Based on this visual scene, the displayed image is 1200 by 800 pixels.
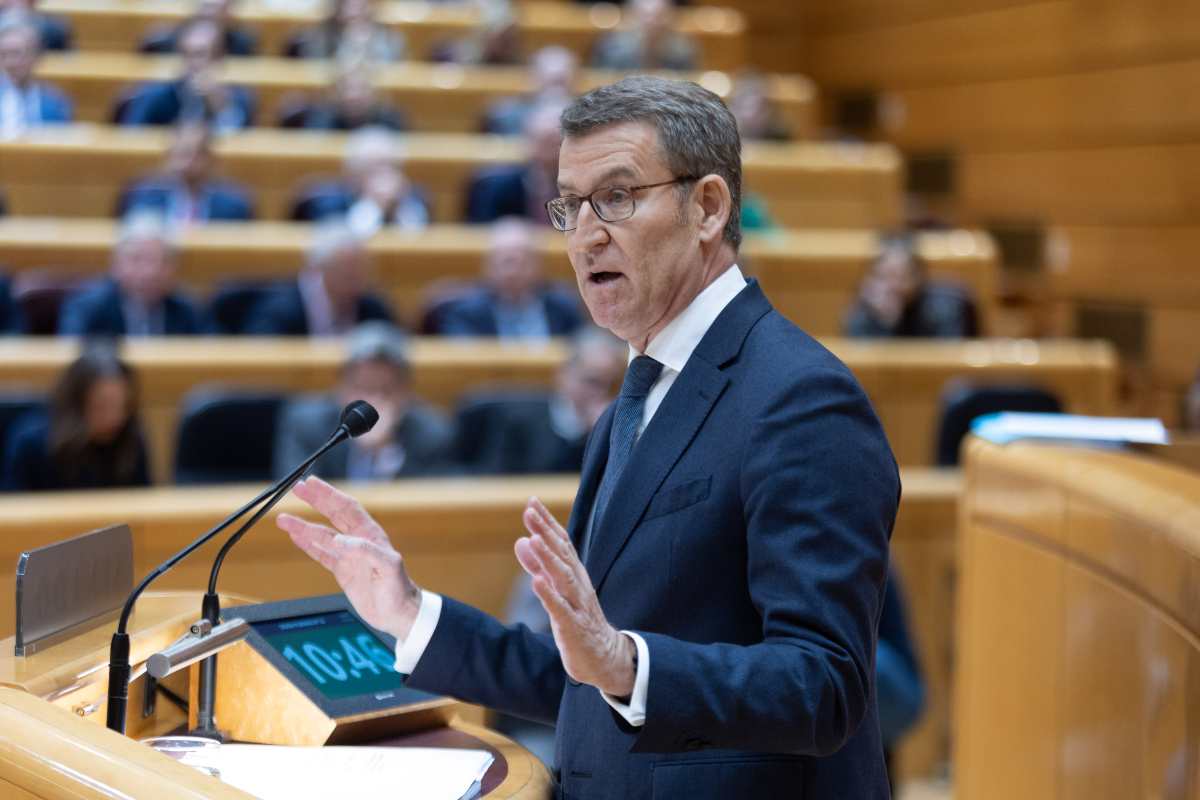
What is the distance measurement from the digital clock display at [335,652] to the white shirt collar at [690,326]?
353mm

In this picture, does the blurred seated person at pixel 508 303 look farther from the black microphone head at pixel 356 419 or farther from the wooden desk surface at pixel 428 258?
the black microphone head at pixel 356 419

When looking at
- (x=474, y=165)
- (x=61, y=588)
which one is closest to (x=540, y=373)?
(x=474, y=165)

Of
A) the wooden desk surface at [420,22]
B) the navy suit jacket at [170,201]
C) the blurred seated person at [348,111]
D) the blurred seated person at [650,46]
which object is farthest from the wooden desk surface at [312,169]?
the wooden desk surface at [420,22]

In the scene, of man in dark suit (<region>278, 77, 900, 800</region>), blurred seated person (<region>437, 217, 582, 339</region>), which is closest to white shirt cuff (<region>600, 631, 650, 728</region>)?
man in dark suit (<region>278, 77, 900, 800</region>)

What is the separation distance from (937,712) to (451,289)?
6.91 feet

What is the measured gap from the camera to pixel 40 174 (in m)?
5.30

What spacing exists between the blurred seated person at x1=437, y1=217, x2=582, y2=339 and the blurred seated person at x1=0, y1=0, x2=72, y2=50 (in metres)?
2.53

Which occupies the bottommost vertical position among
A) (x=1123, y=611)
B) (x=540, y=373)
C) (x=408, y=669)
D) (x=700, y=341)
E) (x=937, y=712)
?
(x=937, y=712)

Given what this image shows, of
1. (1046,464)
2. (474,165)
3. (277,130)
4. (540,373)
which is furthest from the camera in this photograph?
(277,130)

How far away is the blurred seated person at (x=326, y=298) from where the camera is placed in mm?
4484

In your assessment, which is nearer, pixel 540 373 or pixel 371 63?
pixel 540 373

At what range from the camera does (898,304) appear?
15.5 feet

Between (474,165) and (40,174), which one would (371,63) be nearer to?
(474,165)

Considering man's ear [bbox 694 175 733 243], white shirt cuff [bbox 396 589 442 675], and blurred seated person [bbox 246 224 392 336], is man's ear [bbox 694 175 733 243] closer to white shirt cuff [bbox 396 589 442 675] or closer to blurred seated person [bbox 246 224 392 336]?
white shirt cuff [bbox 396 589 442 675]
